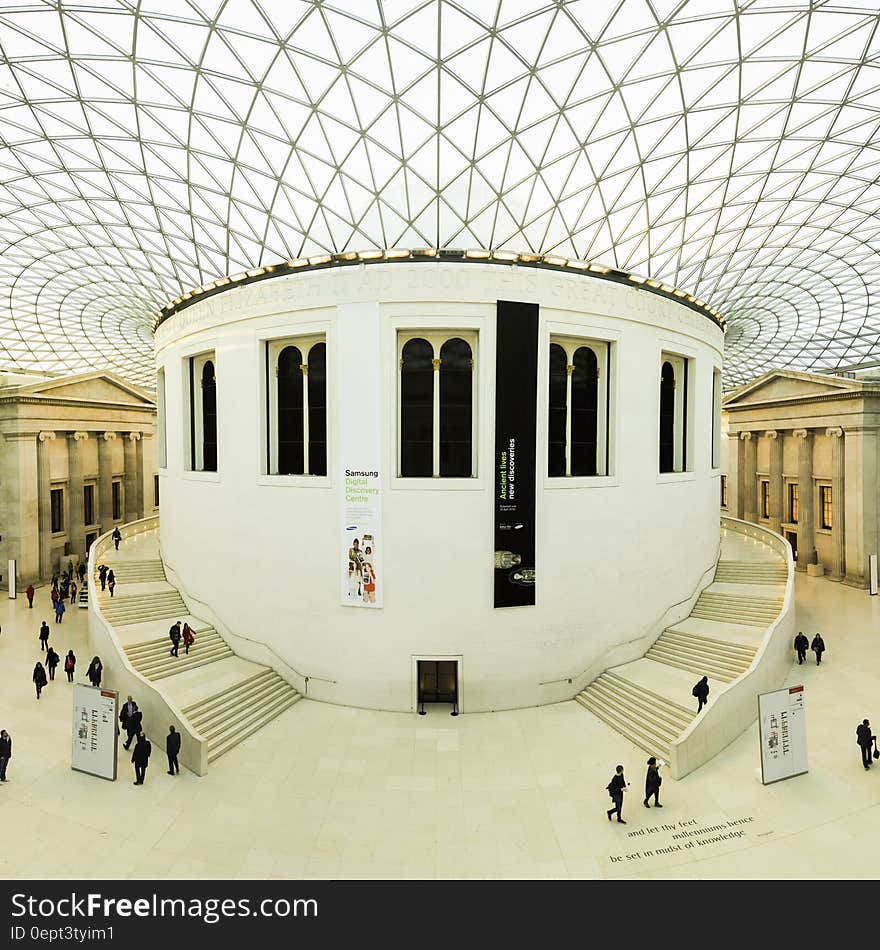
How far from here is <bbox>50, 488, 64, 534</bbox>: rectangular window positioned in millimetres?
37991

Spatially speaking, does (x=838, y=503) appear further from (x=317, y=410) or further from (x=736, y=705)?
(x=317, y=410)

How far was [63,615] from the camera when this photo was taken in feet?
92.1

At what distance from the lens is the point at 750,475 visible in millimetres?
45406

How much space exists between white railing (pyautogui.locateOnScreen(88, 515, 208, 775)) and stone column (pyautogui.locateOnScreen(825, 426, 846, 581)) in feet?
130

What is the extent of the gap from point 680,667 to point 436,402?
12.9 m

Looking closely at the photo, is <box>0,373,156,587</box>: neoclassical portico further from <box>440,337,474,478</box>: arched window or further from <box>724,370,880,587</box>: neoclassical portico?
<box>724,370,880,587</box>: neoclassical portico

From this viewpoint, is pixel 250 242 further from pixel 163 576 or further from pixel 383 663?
pixel 383 663

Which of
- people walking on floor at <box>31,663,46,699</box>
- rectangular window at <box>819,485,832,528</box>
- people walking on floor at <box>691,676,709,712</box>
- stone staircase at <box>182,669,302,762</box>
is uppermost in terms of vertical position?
rectangular window at <box>819,485,832,528</box>

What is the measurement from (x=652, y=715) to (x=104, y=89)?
27902mm

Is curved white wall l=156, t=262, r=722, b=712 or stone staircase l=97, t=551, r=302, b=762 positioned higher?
curved white wall l=156, t=262, r=722, b=712

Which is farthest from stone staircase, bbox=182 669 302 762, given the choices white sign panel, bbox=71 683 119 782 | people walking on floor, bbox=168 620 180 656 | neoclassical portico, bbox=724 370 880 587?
neoclassical portico, bbox=724 370 880 587

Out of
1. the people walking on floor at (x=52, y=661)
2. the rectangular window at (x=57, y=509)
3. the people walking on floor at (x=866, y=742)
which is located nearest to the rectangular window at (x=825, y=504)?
the people walking on floor at (x=866, y=742)

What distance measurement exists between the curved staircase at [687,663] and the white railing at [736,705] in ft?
1.63

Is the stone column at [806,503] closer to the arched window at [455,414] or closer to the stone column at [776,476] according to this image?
the stone column at [776,476]
